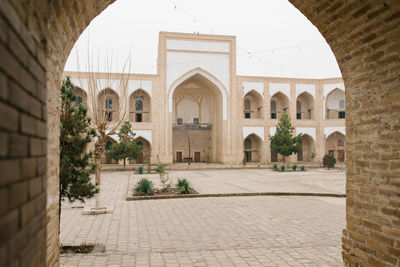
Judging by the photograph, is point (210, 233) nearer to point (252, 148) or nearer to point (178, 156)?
point (252, 148)

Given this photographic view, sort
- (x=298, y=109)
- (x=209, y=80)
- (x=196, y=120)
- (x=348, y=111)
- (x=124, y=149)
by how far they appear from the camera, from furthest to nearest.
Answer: (x=196, y=120)
(x=298, y=109)
(x=209, y=80)
(x=124, y=149)
(x=348, y=111)

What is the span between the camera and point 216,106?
2764 centimetres

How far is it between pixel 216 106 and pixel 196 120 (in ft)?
12.2

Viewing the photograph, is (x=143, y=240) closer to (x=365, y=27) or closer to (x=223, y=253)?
(x=223, y=253)

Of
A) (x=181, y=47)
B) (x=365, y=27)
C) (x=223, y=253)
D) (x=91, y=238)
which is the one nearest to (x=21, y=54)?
(x=365, y=27)

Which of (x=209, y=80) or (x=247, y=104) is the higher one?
(x=209, y=80)

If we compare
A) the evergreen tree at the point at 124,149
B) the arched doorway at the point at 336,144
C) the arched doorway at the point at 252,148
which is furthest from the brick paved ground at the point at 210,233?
the arched doorway at the point at 336,144

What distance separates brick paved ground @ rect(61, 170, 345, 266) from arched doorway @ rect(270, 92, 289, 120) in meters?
20.5

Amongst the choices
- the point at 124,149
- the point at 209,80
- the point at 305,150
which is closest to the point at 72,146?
the point at 124,149

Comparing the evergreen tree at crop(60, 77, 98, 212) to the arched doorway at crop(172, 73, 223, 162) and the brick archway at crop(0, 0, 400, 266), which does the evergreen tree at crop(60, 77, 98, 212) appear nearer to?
the brick archway at crop(0, 0, 400, 266)

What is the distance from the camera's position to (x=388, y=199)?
2896 mm

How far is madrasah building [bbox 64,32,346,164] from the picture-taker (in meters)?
24.4

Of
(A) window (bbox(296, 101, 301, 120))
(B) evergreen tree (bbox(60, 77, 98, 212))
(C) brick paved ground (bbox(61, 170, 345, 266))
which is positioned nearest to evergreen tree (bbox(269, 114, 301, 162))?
(A) window (bbox(296, 101, 301, 120))

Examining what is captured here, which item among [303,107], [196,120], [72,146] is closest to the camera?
[72,146]
